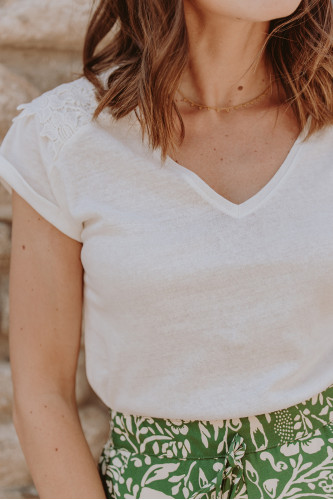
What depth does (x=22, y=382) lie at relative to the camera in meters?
1.14

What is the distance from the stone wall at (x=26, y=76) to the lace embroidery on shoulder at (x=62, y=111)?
15 cm

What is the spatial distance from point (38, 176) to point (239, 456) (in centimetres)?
60

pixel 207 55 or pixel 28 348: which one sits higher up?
pixel 207 55

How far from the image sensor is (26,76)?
129 cm

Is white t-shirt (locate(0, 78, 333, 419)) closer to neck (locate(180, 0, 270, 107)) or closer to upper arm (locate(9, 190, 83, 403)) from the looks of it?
upper arm (locate(9, 190, 83, 403))

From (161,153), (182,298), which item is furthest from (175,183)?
(182,298)

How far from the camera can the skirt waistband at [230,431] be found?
1063 mm

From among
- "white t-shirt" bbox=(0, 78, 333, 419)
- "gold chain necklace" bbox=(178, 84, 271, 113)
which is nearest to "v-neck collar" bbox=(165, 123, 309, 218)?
"white t-shirt" bbox=(0, 78, 333, 419)

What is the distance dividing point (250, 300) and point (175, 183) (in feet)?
0.76

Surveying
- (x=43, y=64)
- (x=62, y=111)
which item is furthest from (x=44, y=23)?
(x=62, y=111)

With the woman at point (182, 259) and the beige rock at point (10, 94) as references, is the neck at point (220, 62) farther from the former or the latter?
the beige rock at point (10, 94)

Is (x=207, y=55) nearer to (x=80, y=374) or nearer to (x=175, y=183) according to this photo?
(x=175, y=183)

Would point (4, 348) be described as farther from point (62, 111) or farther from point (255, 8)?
point (255, 8)

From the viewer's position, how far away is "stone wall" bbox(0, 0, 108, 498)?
1249 mm
